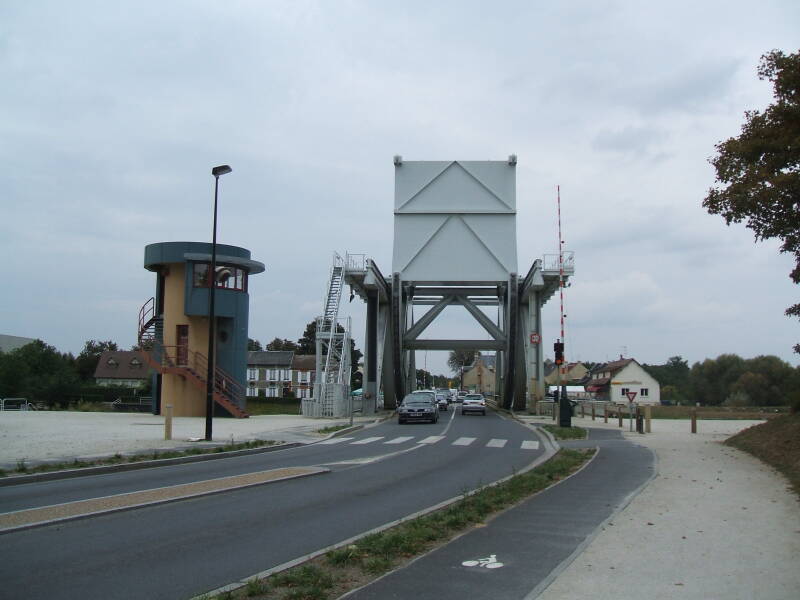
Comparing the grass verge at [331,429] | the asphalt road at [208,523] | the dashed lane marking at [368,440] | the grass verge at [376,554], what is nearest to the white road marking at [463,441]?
the dashed lane marking at [368,440]

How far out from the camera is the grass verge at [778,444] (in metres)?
13.6

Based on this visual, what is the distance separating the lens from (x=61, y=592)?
6188mm

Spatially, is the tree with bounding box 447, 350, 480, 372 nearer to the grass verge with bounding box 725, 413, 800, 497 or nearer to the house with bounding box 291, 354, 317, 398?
the house with bounding box 291, 354, 317, 398

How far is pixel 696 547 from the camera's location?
297 inches

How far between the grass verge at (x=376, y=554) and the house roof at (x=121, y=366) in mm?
85796

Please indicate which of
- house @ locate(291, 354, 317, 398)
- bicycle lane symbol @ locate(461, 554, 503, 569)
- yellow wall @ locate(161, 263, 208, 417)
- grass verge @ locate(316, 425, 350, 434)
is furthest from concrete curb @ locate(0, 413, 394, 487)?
house @ locate(291, 354, 317, 398)

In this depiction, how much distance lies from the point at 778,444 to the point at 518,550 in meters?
10.9

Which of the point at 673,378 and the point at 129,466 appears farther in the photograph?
the point at 673,378

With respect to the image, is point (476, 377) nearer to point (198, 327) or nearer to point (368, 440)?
point (198, 327)

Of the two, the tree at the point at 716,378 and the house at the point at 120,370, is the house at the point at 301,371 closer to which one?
the house at the point at 120,370

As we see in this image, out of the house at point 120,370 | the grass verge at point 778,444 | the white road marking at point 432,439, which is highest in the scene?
the house at point 120,370

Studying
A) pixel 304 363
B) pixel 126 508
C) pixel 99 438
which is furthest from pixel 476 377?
pixel 126 508

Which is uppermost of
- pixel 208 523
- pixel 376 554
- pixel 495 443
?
pixel 376 554

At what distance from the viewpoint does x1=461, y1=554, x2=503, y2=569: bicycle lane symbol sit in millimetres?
6750
